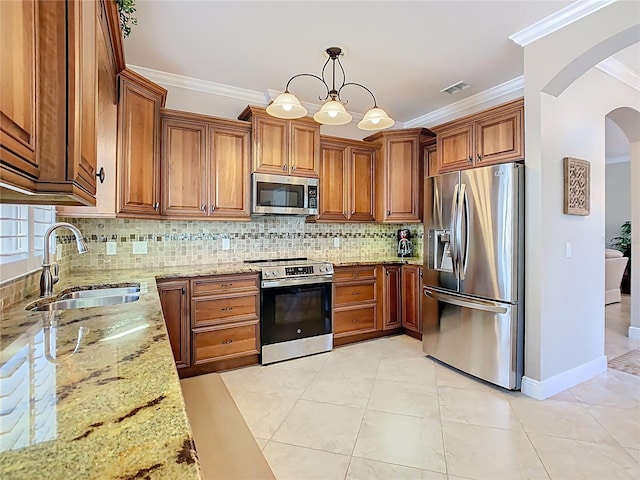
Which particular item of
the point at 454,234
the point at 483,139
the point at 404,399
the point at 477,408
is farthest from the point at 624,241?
the point at 404,399

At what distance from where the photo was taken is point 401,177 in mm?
4160

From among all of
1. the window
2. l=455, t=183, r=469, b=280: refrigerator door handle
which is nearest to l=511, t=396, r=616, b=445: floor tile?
l=455, t=183, r=469, b=280: refrigerator door handle

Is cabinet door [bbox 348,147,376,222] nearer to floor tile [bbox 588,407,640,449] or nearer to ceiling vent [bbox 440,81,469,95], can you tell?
ceiling vent [bbox 440,81,469,95]

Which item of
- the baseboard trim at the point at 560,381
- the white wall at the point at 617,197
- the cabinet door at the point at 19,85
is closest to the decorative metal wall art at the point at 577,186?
the baseboard trim at the point at 560,381

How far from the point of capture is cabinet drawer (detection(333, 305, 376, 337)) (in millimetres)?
3699

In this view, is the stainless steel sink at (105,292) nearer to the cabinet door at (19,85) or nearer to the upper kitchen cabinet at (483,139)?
the cabinet door at (19,85)

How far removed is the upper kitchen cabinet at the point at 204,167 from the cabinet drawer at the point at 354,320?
4.77 feet

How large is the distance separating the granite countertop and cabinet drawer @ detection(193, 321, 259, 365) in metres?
1.82

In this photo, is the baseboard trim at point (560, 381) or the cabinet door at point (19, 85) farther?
the baseboard trim at point (560, 381)

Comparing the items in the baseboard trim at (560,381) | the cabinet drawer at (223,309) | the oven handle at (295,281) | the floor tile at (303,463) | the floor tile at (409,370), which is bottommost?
the floor tile at (303,463)

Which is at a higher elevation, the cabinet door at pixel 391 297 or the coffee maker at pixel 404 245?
the coffee maker at pixel 404 245

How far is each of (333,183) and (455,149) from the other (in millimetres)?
1350

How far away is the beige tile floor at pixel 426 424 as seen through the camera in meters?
1.82

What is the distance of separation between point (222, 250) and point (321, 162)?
1474mm
